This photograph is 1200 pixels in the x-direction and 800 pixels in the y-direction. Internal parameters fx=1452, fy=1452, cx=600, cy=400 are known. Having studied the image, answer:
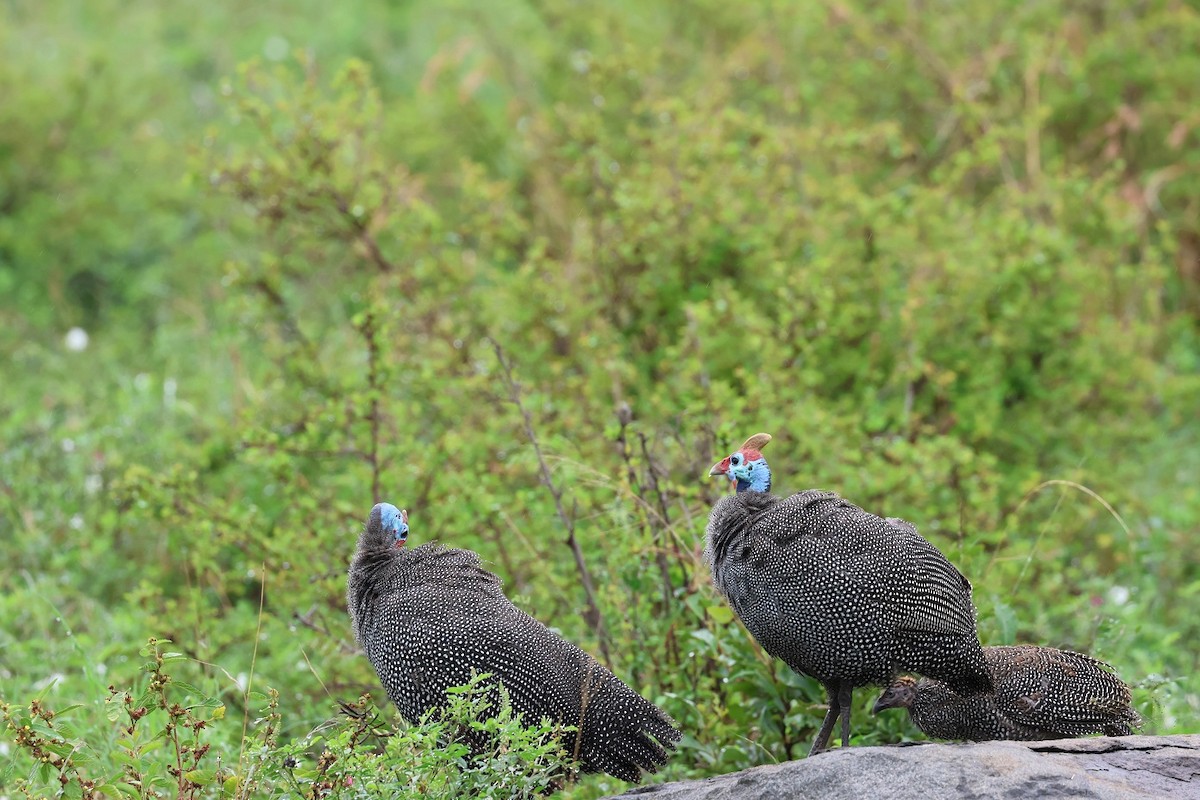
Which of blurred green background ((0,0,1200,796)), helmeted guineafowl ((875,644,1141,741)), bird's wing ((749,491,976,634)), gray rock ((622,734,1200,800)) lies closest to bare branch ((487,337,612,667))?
blurred green background ((0,0,1200,796))

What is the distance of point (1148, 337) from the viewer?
8258 millimetres

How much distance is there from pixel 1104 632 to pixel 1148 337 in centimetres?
400

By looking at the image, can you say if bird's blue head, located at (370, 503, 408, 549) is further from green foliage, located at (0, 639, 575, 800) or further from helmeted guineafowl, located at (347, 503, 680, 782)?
green foliage, located at (0, 639, 575, 800)

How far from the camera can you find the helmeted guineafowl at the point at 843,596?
3996 millimetres

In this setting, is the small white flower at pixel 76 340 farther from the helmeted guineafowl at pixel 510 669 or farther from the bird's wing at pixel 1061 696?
the bird's wing at pixel 1061 696

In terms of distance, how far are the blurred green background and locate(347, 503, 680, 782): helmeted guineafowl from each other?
47 cm

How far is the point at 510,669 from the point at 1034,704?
1507mm

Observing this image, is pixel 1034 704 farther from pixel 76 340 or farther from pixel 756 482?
pixel 76 340

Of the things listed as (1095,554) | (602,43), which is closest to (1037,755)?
(1095,554)

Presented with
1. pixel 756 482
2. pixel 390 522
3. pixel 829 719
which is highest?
pixel 756 482

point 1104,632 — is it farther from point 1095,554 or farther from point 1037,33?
point 1037,33

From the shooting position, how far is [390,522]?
14.6 feet

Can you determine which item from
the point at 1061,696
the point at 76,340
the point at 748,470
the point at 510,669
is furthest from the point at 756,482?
the point at 76,340

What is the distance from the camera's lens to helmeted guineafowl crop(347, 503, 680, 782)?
401 cm
